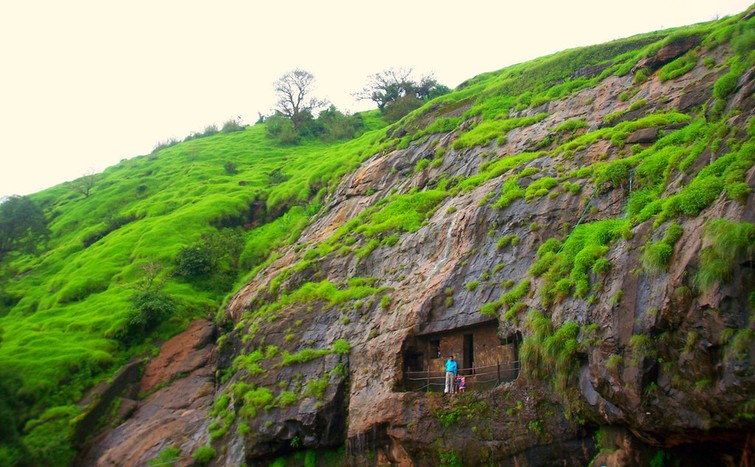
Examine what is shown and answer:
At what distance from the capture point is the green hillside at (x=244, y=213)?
18.5 metres

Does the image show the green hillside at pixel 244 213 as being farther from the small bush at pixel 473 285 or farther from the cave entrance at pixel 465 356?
the cave entrance at pixel 465 356

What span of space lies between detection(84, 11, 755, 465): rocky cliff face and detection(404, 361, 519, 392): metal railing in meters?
0.71

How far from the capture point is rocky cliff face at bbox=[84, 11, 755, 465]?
12555 millimetres

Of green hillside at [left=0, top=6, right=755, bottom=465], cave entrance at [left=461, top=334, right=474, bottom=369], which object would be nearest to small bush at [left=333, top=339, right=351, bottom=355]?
cave entrance at [left=461, top=334, right=474, bottom=369]

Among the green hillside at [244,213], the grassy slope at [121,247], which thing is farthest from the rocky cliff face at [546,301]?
the grassy slope at [121,247]

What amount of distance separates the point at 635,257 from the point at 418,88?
66.3 metres

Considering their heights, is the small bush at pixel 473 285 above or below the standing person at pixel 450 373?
above

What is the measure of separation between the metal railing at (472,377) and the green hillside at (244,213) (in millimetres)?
3440

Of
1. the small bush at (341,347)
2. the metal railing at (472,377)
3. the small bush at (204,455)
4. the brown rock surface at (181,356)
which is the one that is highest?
the small bush at (341,347)

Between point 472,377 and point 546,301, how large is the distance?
4.37 m

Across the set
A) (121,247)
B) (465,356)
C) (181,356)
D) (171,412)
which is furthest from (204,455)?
(121,247)

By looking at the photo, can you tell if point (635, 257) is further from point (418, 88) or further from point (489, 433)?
point (418, 88)

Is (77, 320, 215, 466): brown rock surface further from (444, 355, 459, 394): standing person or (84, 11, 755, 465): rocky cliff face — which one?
(444, 355, 459, 394): standing person

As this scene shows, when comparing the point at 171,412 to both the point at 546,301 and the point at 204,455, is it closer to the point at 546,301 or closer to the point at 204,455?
the point at 204,455
